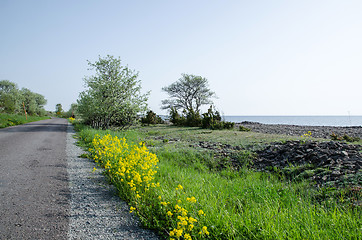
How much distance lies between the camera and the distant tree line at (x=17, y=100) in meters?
34.7

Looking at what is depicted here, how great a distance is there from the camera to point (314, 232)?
2.24m

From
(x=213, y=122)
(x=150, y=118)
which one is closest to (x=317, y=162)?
(x=213, y=122)

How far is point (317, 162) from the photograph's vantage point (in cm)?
560

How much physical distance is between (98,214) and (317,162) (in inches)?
212

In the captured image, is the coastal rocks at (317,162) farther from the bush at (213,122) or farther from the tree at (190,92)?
the tree at (190,92)

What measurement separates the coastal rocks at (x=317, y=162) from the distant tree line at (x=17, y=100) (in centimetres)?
3209

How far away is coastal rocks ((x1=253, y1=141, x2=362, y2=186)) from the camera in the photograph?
4.49m

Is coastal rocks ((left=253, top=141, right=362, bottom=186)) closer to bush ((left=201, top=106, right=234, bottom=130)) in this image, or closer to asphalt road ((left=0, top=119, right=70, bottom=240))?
asphalt road ((left=0, top=119, right=70, bottom=240))

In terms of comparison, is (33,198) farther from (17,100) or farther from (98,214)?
(17,100)

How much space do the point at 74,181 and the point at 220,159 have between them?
170 inches

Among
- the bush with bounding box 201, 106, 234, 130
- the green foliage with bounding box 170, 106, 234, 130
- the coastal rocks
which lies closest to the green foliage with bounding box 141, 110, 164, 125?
the green foliage with bounding box 170, 106, 234, 130

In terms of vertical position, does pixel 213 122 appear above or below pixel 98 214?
above

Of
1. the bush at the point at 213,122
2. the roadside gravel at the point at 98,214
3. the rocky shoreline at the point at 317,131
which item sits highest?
the bush at the point at 213,122

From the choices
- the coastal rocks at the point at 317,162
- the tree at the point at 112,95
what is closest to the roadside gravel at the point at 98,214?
the coastal rocks at the point at 317,162
